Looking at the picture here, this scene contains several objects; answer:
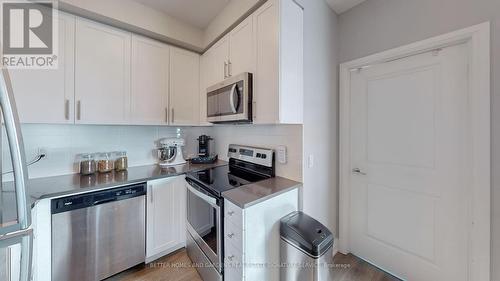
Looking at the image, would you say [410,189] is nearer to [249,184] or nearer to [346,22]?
[249,184]

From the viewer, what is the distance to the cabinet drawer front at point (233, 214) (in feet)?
4.18

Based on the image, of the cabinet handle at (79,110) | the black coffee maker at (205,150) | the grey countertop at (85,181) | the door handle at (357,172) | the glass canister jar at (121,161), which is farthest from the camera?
the black coffee maker at (205,150)

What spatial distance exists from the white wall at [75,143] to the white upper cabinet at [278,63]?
1.58m

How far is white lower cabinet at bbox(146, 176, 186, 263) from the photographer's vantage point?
1.87 metres

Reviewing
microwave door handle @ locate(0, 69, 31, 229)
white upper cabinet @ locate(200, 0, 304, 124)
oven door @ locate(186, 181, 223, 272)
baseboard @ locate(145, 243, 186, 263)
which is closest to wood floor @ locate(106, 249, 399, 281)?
baseboard @ locate(145, 243, 186, 263)

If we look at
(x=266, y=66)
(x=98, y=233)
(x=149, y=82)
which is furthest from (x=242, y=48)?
(x=98, y=233)

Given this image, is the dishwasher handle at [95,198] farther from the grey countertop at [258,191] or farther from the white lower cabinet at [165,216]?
the grey countertop at [258,191]

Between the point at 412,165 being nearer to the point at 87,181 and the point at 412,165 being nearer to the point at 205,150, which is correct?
the point at 205,150

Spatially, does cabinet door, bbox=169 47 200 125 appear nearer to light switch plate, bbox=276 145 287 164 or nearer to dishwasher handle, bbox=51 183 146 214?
dishwasher handle, bbox=51 183 146 214

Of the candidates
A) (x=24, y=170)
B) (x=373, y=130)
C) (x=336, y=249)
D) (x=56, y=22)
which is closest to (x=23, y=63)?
(x=56, y=22)

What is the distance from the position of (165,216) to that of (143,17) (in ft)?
6.78

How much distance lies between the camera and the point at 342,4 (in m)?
1.94

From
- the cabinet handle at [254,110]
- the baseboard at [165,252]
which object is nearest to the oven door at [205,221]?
the baseboard at [165,252]

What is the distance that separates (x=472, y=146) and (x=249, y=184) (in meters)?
1.63
